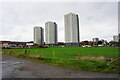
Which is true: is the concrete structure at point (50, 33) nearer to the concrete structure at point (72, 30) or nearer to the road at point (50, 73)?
the concrete structure at point (72, 30)

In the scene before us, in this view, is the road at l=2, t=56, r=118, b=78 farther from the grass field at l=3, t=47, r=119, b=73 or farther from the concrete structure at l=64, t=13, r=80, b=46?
the concrete structure at l=64, t=13, r=80, b=46

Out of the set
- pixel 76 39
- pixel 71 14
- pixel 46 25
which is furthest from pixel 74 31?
pixel 46 25

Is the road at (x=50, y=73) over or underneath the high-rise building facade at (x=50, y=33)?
underneath

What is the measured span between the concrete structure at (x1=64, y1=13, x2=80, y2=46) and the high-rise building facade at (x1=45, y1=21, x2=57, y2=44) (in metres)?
29.4

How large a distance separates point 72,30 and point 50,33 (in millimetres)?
42581

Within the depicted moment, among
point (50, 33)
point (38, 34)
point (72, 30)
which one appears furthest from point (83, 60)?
point (38, 34)

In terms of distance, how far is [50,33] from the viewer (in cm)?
16488

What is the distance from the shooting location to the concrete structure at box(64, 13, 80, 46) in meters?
137

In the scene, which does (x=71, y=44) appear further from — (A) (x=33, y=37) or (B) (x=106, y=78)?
(B) (x=106, y=78)

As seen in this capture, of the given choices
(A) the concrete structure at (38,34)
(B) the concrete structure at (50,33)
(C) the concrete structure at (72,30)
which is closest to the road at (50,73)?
(C) the concrete structure at (72,30)

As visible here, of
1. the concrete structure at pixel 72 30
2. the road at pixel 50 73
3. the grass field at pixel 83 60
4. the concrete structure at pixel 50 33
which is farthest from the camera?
the concrete structure at pixel 50 33

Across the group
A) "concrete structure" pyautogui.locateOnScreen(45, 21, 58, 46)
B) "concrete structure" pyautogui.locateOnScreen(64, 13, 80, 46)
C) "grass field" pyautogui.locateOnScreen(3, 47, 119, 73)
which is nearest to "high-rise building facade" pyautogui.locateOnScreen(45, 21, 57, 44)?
"concrete structure" pyautogui.locateOnScreen(45, 21, 58, 46)

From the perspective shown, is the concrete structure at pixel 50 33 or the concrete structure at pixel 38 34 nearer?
the concrete structure at pixel 38 34

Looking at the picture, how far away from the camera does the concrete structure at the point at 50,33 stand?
162837mm
